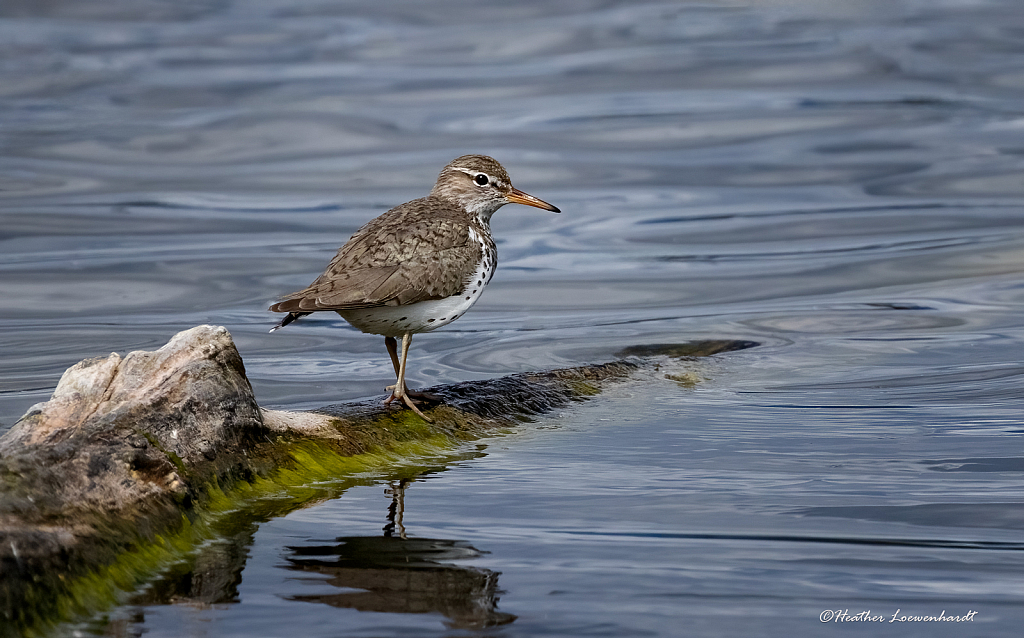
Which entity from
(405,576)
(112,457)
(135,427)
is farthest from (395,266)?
(405,576)

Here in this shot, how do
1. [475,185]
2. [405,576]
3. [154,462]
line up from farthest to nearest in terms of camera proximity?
1. [475,185]
2. [154,462]
3. [405,576]

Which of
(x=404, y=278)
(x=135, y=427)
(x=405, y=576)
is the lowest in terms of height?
(x=405, y=576)

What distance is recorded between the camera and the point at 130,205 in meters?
19.2

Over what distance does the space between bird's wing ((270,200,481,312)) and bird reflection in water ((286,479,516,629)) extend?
5.85ft

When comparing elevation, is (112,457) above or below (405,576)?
above

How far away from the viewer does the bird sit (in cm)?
659

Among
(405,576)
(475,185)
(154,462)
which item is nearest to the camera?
(405,576)

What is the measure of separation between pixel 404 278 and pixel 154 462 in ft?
7.75

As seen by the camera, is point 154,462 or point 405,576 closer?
point 405,576

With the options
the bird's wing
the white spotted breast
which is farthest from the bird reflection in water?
the white spotted breast

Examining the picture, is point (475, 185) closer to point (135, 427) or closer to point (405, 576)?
point (135, 427)

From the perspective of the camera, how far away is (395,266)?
684 cm

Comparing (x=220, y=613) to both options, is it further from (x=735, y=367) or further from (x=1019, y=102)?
(x=1019, y=102)

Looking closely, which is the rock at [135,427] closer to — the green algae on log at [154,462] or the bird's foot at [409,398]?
the green algae on log at [154,462]
